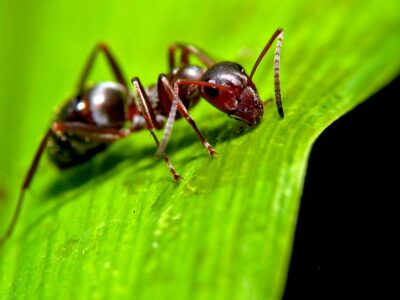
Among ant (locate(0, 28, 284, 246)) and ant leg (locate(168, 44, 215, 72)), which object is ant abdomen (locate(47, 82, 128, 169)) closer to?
ant (locate(0, 28, 284, 246))

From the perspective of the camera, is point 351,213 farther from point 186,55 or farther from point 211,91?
point 186,55

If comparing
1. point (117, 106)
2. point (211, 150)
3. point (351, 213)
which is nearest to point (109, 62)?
point (117, 106)

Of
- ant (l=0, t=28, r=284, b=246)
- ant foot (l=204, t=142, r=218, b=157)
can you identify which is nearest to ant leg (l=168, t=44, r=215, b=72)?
ant (l=0, t=28, r=284, b=246)

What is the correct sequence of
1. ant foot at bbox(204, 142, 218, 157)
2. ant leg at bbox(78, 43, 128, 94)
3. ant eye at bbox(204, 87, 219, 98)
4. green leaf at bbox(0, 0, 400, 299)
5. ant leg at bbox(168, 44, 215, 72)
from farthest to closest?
1. ant leg at bbox(78, 43, 128, 94)
2. ant leg at bbox(168, 44, 215, 72)
3. ant eye at bbox(204, 87, 219, 98)
4. ant foot at bbox(204, 142, 218, 157)
5. green leaf at bbox(0, 0, 400, 299)

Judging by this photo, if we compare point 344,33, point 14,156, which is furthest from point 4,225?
point 344,33

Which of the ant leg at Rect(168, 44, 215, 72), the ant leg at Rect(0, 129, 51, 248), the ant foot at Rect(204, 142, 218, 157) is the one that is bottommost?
the ant leg at Rect(0, 129, 51, 248)

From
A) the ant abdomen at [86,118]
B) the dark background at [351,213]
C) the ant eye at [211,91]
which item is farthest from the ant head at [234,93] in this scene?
the ant abdomen at [86,118]
